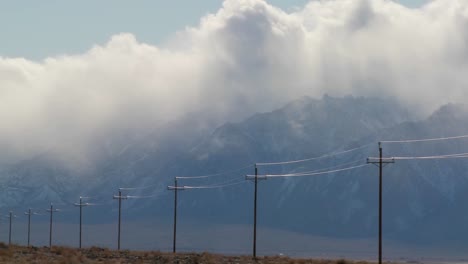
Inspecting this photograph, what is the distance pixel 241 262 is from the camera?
87.8 metres

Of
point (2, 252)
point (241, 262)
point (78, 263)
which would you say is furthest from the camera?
point (241, 262)

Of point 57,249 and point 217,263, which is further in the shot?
point 57,249

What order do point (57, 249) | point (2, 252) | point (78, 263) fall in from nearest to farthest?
1. point (78, 263)
2. point (2, 252)
3. point (57, 249)

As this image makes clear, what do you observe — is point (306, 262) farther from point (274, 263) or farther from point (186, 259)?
point (186, 259)

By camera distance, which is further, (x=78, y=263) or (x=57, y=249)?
(x=57, y=249)

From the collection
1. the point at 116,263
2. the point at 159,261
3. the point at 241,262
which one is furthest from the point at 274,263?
the point at 116,263

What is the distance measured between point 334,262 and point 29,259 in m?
28.0

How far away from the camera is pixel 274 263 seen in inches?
3319

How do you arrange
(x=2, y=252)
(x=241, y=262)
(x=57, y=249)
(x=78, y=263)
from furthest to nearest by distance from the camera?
(x=57, y=249) → (x=241, y=262) → (x=2, y=252) → (x=78, y=263)

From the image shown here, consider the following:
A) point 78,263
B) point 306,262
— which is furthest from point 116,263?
point 306,262

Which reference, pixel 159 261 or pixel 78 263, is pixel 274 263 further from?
pixel 78 263

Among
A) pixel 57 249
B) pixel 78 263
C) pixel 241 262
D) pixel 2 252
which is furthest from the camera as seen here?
pixel 57 249

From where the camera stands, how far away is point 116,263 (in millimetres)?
75250

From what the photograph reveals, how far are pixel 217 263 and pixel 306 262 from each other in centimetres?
1029
